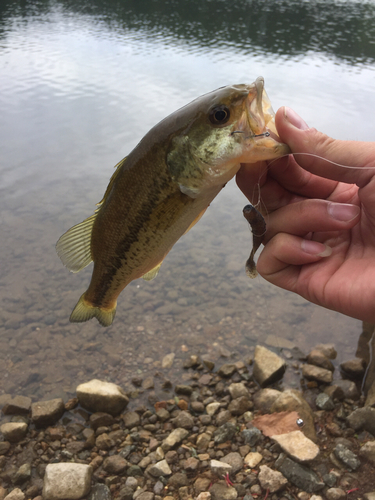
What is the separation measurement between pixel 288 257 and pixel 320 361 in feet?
9.43

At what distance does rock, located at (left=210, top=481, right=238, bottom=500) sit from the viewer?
3.31 m

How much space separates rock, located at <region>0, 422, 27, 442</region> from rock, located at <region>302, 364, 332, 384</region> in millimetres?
3133

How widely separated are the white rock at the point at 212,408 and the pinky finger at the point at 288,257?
2038 mm

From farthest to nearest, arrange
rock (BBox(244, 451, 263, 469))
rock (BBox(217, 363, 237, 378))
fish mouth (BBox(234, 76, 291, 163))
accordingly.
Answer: rock (BBox(217, 363, 237, 378)) → rock (BBox(244, 451, 263, 469)) → fish mouth (BBox(234, 76, 291, 163))

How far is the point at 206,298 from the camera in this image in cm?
641

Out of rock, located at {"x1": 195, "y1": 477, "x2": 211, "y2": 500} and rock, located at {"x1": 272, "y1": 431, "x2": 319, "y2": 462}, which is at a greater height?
rock, located at {"x1": 272, "y1": 431, "x2": 319, "y2": 462}

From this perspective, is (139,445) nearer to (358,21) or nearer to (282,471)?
(282,471)

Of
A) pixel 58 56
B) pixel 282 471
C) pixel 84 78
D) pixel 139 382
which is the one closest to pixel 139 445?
pixel 139 382

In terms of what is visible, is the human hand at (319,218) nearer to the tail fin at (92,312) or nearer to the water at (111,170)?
the tail fin at (92,312)

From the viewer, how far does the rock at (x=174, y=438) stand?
12.7 ft

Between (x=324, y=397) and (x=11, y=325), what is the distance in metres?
4.27

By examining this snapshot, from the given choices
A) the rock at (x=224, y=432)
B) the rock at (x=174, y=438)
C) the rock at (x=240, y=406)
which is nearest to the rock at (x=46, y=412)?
the rock at (x=174, y=438)

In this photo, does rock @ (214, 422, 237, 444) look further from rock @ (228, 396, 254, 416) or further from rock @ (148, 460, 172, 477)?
rock @ (148, 460, 172, 477)

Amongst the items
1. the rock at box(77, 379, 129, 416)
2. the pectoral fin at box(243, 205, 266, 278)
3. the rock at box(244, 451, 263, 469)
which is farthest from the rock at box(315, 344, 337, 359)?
the pectoral fin at box(243, 205, 266, 278)
